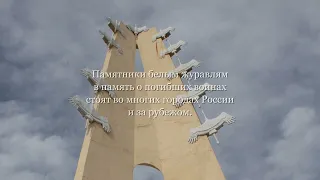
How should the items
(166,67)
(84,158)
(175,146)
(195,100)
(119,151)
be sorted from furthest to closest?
1. (166,67)
2. (195,100)
3. (175,146)
4. (119,151)
5. (84,158)

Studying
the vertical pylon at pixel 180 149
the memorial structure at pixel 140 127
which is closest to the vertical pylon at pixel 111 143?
the memorial structure at pixel 140 127

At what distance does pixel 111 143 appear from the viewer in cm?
1171

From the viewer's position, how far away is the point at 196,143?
12.4 m

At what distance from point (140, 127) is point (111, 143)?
2.02 metres

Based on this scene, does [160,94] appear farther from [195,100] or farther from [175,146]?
[175,146]

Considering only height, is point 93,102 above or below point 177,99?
below

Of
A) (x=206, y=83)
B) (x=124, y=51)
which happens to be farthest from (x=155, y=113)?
(x=124, y=51)

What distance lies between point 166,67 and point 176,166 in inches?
198

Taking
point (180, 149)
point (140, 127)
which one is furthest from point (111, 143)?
point (180, 149)

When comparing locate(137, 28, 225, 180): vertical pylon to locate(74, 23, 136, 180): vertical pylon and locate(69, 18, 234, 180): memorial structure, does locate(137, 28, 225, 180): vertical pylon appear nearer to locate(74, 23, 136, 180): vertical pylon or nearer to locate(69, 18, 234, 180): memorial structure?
locate(69, 18, 234, 180): memorial structure

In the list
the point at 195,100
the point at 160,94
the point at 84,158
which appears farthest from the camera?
the point at 160,94

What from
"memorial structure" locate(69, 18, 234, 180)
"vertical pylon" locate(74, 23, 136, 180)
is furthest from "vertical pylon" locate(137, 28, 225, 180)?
"vertical pylon" locate(74, 23, 136, 180)

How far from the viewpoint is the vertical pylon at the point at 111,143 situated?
33.8 ft

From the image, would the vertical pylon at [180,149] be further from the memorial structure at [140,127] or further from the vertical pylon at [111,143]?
the vertical pylon at [111,143]
